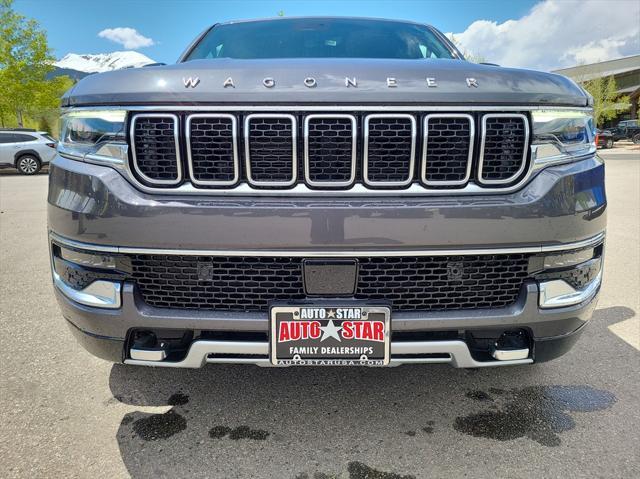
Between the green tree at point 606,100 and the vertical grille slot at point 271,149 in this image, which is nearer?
the vertical grille slot at point 271,149

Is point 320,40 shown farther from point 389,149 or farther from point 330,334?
point 330,334

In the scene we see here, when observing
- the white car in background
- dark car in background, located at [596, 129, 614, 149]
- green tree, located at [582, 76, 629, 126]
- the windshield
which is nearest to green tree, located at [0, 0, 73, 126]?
the white car in background

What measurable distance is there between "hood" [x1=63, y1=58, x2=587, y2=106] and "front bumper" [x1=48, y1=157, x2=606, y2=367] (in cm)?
31

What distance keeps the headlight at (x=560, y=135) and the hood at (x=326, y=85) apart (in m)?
0.06

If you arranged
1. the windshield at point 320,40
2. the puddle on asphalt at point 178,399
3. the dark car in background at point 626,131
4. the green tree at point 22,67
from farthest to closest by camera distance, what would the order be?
the dark car in background at point 626,131
the green tree at point 22,67
the windshield at point 320,40
the puddle on asphalt at point 178,399

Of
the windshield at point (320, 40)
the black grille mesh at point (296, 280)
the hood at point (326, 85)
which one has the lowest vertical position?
the black grille mesh at point (296, 280)

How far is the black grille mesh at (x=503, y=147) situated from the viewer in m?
1.90

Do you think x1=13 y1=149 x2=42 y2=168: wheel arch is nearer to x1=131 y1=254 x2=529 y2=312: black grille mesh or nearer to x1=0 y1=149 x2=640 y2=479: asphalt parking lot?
x1=0 y1=149 x2=640 y2=479: asphalt parking lot

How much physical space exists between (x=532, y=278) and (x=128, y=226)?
5.11ft

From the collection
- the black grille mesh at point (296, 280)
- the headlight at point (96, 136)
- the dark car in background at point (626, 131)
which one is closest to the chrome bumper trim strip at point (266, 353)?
the black grille mesh at point (296, 280)

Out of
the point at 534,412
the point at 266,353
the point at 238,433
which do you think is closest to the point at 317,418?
the point at 238,433

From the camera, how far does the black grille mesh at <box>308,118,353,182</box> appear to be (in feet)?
6.07

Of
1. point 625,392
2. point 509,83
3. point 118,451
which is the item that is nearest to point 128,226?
point 118,451

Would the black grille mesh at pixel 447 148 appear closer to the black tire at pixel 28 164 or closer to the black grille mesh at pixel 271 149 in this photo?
the black grille mesh at pixel 271 149
